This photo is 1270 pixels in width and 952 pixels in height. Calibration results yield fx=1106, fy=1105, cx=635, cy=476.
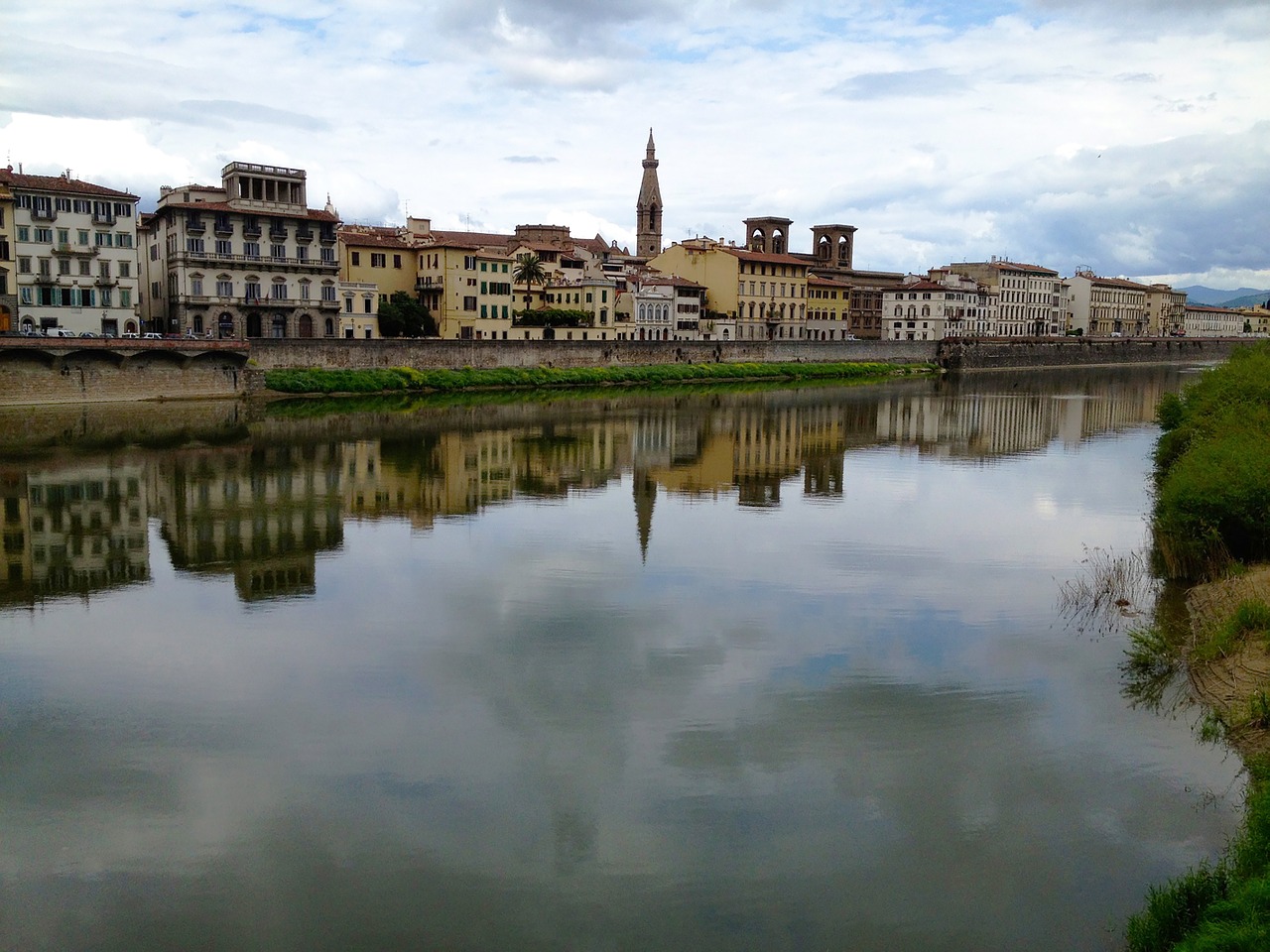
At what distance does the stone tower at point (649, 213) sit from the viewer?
113m

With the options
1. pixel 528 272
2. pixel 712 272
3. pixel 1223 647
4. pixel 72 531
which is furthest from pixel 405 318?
pixel 1223 647

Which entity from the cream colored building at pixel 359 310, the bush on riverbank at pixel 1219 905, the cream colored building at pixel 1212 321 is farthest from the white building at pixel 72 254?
the cream colored building at pixel 1212 321

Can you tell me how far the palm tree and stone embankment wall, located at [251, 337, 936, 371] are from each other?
7038 millimetres

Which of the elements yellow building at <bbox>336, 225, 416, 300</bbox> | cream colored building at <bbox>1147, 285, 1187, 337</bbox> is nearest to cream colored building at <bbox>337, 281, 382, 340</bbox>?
yellow building at <bbox>336, 225, 416, 300</bbox>

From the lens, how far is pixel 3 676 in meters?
14.8

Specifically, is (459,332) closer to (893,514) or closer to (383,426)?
(383,426)

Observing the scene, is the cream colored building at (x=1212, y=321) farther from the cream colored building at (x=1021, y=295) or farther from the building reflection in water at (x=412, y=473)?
the building reflection in water at (x=412, y=473)

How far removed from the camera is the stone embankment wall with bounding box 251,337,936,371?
56719mm

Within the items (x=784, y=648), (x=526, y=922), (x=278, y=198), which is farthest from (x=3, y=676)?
(x=278, y=198)

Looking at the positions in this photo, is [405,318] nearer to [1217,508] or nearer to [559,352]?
[559,352]

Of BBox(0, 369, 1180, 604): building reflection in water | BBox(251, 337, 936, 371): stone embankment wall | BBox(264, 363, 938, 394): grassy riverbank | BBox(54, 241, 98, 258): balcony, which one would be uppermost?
BBox(54, 241, 98, 258): balcony

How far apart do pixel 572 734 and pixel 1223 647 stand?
349 inches

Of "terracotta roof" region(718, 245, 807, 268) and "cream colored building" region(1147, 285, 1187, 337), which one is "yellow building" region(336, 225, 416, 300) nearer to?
"terracotta roof" region(718, 245, 807, 268)

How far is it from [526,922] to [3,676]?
927 cm
